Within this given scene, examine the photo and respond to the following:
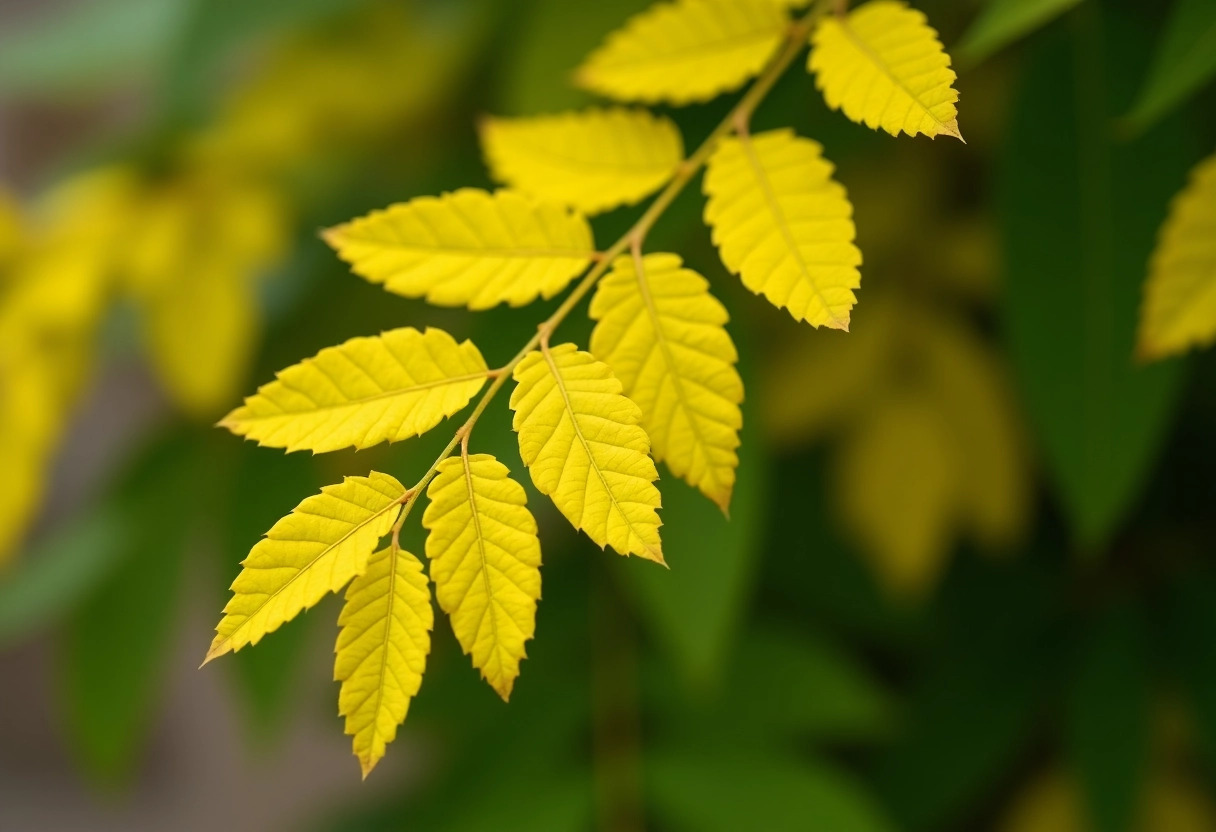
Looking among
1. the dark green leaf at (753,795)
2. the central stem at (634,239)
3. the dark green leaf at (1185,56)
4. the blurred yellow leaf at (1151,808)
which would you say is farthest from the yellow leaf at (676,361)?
the blurred yellow leaf at (1151,808)

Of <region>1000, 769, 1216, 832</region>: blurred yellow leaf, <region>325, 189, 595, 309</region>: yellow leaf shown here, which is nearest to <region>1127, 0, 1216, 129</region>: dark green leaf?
<region>325, 189, 595, 309</region>: yellow leaf

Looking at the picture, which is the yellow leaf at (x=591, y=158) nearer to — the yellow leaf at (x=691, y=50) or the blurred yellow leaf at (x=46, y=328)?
the yellow leaf at (x=691, y=50)

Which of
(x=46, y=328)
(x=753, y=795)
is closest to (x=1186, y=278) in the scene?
(x=753, y=795)

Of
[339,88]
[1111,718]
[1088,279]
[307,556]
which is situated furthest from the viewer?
[339,88]

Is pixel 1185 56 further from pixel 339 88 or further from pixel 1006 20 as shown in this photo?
pixel 339 88

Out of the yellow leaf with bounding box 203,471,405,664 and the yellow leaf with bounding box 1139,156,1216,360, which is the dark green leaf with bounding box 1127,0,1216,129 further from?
the yellow leaf with bounding box 203,471,405,664

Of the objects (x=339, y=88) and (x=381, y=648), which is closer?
(x=381, y=648)

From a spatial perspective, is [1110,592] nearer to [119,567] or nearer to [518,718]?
[518,718]
